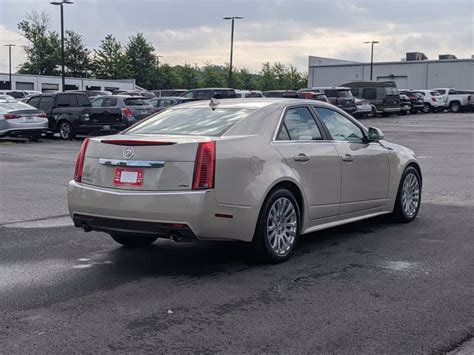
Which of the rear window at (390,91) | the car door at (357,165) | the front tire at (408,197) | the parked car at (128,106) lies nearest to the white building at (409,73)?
the rear window at (390,91)

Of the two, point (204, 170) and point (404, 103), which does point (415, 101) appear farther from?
point (204, 170)

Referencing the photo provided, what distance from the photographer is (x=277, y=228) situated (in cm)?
635

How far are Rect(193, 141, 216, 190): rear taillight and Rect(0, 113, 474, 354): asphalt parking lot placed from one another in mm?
834

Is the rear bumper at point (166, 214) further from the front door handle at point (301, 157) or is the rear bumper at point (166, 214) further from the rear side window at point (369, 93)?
the rear side window at point (369, 93)

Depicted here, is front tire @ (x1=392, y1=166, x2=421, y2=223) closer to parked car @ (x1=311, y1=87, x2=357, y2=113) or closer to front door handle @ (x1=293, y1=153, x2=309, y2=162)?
front door handle @ (x1=293, y1=153, x2=309, y2=162)

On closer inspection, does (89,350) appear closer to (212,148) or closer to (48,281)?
(48,281)

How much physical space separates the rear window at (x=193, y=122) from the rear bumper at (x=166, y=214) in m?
0.80

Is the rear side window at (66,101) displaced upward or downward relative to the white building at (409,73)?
downward

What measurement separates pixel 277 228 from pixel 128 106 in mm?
19514

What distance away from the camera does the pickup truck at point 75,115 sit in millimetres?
24000

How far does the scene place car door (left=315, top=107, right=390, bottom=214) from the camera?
7.28m

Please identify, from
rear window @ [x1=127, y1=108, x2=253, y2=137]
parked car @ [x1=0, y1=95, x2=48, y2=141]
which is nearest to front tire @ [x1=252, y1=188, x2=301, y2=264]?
rear window @ [x1=127, y1=108, x2=253, y2=137]

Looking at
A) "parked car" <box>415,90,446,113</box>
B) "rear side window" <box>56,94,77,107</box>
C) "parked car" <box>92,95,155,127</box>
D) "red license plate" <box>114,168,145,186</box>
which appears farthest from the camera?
"parked car" <box>415,90,446,113</box>

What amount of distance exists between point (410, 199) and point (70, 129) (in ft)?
58.7
